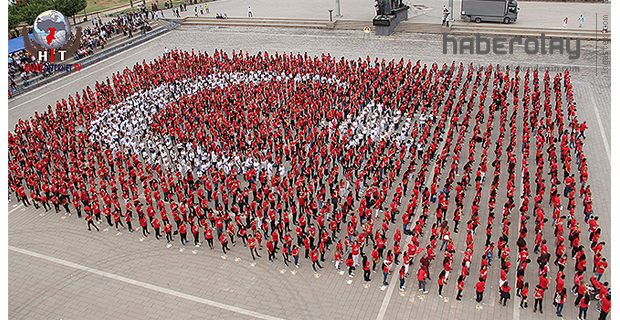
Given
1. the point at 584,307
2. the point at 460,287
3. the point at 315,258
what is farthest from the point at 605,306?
the point at 315,258

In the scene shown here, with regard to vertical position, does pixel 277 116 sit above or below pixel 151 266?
above

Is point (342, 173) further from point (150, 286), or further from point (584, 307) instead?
point (584, 307)

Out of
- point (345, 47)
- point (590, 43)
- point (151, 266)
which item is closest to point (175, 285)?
point (151, 266)

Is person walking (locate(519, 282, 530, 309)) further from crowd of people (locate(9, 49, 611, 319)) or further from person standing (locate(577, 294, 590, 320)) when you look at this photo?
person standing (locate(577, 294, 590, 320))

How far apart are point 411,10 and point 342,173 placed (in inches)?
1190

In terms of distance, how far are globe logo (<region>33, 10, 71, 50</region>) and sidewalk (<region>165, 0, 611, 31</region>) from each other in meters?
15.5

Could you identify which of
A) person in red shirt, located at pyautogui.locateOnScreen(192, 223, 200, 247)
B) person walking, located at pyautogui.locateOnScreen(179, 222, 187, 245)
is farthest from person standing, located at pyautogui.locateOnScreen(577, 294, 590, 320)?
person walking, located at pyautogui.locateOnScreen(179, 222, 187, 245)

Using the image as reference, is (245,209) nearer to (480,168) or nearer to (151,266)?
(151,266)

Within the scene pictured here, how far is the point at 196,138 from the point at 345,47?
18.7 m

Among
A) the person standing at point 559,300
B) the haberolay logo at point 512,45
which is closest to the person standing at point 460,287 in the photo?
the person standing at point 559,300

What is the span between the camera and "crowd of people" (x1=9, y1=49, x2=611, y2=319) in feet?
53.9

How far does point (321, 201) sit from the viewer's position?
1923 cm
